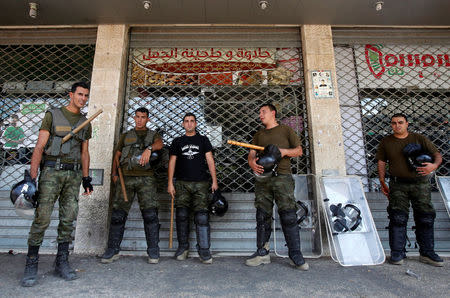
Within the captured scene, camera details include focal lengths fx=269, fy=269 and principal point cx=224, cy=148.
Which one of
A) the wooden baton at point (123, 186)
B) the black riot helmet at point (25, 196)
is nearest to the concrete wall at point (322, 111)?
the wooden baton at point (123, 186)

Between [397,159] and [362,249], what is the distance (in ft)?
4.13

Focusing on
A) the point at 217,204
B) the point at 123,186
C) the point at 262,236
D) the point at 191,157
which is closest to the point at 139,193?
the point at 123,186

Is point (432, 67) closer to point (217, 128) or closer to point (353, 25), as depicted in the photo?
point (353, 25)

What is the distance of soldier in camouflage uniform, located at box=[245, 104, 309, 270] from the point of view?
3203 mm

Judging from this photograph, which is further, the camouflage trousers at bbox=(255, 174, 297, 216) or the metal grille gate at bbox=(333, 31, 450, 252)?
the metal grille gate at bbox=(333, 31, 450, 252)

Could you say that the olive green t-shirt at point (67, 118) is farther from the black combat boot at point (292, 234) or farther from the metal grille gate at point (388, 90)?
the metal grille gate at point (388, 90)

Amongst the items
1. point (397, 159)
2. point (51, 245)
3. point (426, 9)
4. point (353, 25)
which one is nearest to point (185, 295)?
point (51, 245)

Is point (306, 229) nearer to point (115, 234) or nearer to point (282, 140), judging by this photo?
point (282, 140)

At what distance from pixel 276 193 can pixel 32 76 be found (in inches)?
195

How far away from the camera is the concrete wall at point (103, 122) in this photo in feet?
12.8

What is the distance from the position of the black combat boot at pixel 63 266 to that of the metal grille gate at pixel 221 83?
86.8 inches

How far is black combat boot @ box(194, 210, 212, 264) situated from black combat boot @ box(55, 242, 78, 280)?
1.41 m

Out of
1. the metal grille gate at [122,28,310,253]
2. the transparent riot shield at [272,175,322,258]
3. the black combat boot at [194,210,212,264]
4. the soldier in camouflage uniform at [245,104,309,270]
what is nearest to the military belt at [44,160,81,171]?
the black combat boot at [194,210,212,264]

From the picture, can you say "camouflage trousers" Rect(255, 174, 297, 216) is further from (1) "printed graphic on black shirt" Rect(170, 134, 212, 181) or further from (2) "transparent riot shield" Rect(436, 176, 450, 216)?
(2) "transparent riot shield" Rect(436, 176, 450, 216)
